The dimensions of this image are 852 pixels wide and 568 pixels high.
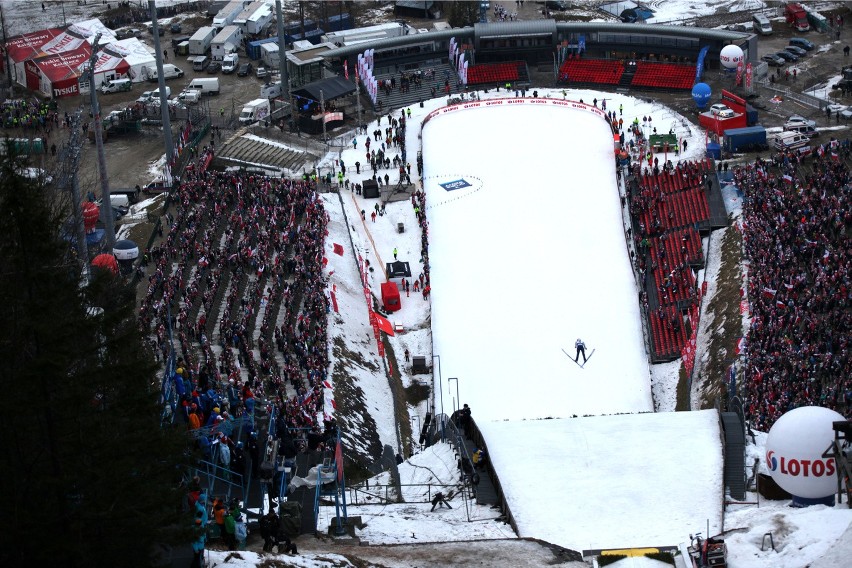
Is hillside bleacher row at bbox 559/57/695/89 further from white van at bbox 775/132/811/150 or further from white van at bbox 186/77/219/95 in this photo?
white van at bbox 186/77/219/95

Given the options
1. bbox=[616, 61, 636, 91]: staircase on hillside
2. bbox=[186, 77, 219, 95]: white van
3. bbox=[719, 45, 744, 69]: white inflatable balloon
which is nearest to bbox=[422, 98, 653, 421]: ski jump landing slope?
bbox=[616, 61, 636, 91]: staircase on hillside

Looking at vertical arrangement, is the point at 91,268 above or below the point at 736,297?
above

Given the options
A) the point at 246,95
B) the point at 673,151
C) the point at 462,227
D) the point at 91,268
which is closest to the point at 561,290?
the point at 462,227

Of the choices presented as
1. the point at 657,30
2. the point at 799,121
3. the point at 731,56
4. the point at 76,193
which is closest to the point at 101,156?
the point at 76,193

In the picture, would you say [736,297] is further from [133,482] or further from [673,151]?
[133,482]

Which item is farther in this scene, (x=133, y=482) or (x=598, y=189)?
(x=598, y=189)

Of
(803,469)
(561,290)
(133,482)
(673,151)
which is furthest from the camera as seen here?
(673,151)
